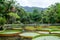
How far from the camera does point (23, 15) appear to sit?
20.0ft

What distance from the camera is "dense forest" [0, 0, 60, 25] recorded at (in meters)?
5.86

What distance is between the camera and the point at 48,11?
6.52 metres

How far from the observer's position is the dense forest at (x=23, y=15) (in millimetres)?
5859

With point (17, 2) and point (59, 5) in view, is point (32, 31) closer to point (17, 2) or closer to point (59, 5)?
point (17, 2)

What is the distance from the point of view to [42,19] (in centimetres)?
636

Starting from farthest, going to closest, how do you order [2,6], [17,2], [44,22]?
1. [44,22]
2. [17,2]
3. [2,6]

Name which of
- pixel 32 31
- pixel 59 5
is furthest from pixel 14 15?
pixel 59 5

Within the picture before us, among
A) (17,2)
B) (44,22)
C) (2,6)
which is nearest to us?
(2,6)

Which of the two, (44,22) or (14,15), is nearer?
(14,15)

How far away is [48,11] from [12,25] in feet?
4.93

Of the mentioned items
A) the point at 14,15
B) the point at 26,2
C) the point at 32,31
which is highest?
the point at 26,2

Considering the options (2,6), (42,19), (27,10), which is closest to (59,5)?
(42,19)

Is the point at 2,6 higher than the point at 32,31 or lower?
higher

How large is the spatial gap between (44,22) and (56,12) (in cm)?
57
